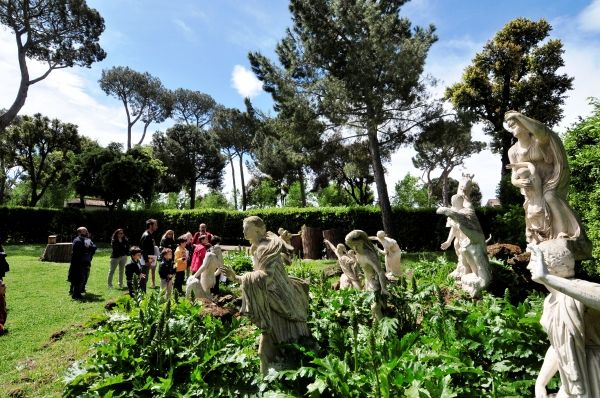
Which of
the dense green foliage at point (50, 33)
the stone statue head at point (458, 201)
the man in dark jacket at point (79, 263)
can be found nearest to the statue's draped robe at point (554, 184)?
the stone statue head at point (458, 201)

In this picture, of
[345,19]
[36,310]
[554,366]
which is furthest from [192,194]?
[554,366]

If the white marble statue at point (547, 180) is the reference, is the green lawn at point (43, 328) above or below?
below

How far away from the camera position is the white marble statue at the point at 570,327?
2383 millimetres

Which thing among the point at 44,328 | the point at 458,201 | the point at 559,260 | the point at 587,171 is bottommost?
the point at 44,328

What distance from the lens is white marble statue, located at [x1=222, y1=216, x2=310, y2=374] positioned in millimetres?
4141

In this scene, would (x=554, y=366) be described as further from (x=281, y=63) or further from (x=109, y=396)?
(x=281, y=63)

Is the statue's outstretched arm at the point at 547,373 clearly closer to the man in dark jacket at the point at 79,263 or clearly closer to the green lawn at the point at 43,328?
the green lawn at the point at 43,328

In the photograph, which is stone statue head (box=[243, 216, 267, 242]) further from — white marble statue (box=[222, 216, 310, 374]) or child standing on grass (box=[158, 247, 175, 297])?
child standing on grass (box=[158, 247, 175, 297])

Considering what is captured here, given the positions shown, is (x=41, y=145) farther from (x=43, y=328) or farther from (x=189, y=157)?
(x=43, y=328)

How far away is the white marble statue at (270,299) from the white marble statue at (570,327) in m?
2.54

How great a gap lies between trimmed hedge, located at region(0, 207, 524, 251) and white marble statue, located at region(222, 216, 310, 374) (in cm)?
1540

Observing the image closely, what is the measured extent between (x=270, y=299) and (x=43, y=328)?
244 inches

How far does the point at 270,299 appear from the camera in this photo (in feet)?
13.9

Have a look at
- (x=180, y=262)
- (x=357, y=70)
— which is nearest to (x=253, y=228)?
(x=180, y=262)
